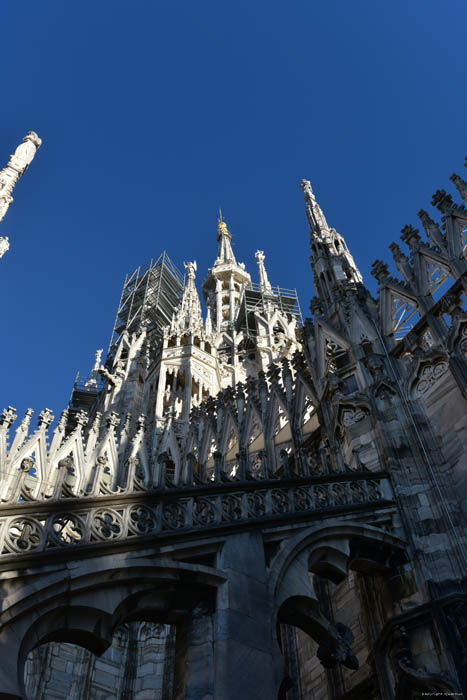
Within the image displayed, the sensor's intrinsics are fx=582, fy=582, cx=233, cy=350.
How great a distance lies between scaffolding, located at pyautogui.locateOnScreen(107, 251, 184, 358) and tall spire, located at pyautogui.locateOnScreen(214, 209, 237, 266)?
451 centimetres

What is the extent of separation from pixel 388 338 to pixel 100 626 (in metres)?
8.71

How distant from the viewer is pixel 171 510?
7.82m

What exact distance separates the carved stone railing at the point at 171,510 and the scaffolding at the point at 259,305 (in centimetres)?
3090

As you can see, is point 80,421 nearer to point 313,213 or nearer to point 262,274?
point 313,213

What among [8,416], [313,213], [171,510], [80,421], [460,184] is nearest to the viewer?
[171,510]

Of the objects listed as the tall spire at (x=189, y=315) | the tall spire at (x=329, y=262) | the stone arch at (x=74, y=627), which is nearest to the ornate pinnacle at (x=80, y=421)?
the tall spire at (x=329, y=262)

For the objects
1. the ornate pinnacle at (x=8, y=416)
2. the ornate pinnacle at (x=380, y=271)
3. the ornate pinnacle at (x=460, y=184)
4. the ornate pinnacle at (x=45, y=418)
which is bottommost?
the ornate pinnacle at (x=8, y=416)

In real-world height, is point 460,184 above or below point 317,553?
above

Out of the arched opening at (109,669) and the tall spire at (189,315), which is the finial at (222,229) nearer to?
the tall spire at (189,315)

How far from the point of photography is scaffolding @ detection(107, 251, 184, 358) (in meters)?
40.7

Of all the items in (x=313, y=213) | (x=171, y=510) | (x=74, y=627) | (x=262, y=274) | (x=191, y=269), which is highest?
(x=262, y=274)

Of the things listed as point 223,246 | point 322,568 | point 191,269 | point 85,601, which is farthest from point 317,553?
point 223,246

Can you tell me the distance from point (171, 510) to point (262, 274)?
46.6 m

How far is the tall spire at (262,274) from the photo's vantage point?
50.9 metres
